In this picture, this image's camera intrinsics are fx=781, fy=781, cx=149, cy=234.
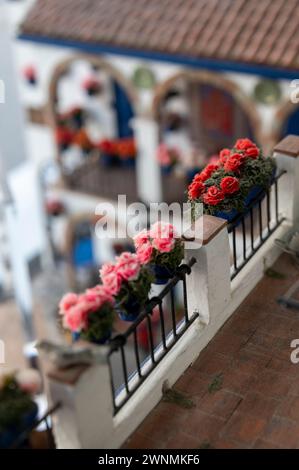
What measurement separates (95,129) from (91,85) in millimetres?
1251

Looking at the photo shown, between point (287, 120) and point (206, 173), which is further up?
point (206, 173)

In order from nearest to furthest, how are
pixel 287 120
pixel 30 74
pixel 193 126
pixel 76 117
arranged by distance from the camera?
pixel 287 120, pixel 193 126, pixel 30 74, pixel 76 117

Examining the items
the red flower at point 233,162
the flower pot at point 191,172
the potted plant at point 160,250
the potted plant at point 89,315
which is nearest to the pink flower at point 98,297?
the potted plant at point 89,315

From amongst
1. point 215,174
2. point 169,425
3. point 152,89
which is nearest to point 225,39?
point 152,89

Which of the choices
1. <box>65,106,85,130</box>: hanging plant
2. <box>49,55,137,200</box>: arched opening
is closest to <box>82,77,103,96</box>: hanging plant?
<box>49,55,137,200</box>: arched opening

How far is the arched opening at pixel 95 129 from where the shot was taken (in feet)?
53.1

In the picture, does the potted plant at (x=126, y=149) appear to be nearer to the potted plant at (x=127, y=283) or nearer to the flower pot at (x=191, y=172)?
the flower pot at (x=191, y=172)

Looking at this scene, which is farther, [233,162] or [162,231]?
[233,162]

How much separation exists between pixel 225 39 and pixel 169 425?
7.98 m

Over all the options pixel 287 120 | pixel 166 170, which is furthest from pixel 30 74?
pixel 287 120

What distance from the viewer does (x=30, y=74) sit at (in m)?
16.2

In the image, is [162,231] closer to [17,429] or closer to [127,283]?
[127,283]

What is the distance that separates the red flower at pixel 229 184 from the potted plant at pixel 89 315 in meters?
2.02
